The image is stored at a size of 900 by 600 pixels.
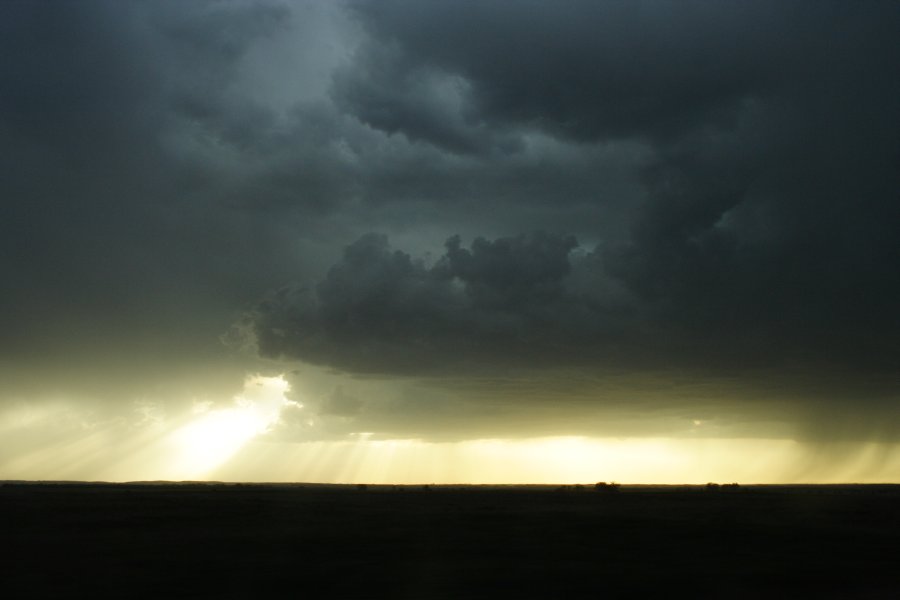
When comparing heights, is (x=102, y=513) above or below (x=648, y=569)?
above

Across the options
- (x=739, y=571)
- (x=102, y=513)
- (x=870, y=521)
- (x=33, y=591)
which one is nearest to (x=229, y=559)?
(x=33, y=591)

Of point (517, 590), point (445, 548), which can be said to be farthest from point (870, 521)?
point (517, 590)

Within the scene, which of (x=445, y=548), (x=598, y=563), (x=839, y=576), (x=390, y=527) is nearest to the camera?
(x=839, y=576)

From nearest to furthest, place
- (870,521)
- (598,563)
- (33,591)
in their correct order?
(33,591) < (598,563) < (870,521)

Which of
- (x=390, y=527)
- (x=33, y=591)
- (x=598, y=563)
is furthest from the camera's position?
(x=390, y=527)

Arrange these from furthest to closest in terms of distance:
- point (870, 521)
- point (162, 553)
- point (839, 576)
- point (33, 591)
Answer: point (870, 521), point (162, 553), point (839, 576), point (33, 591)

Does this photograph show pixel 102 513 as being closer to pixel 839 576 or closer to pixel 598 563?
pixel 598 563

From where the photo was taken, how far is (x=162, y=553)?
26219 millimetres

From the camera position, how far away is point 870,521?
44.7 metres

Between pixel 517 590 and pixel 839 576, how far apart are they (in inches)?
369

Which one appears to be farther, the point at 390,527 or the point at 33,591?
the point at 390,527

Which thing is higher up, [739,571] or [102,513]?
[102,513]

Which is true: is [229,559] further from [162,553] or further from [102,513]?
[102,513]

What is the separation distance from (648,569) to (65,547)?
1876cm
